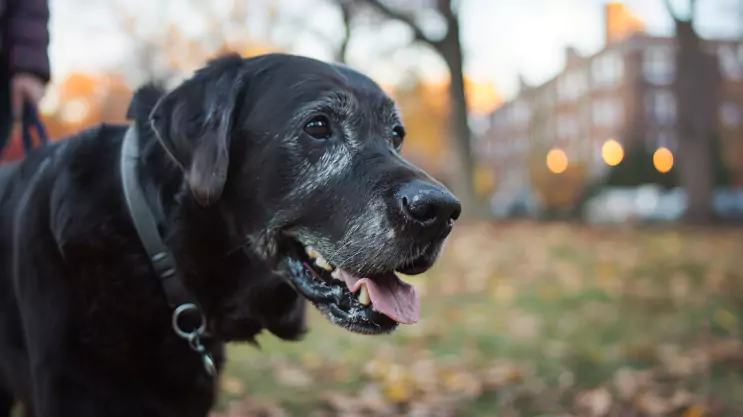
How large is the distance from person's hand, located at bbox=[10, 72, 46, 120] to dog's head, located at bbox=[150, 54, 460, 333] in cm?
116

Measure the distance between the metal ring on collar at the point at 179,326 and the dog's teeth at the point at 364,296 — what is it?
56 centimetres

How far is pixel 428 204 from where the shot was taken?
2.20 m

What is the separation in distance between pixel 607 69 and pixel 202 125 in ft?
211

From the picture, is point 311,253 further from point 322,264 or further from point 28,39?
point 28,39

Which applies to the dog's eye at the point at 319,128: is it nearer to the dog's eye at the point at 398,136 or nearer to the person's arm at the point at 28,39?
the dog's eye at the point at 398,136

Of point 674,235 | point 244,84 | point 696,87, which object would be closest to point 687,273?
point 674,235

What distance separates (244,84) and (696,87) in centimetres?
1961

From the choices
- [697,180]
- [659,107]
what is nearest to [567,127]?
[659,107]

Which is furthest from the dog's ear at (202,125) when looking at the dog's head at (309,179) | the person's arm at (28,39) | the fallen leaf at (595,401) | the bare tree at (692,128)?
the bare tree at (692,128)

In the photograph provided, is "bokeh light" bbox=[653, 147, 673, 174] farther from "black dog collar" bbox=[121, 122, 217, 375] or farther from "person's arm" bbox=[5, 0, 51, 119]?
"black dog collar" bbox=[121, 122, 217, 375]

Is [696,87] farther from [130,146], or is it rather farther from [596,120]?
[596,120]

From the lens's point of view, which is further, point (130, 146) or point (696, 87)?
point (696, 87)

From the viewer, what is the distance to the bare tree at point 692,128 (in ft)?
60.5

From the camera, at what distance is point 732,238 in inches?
565
